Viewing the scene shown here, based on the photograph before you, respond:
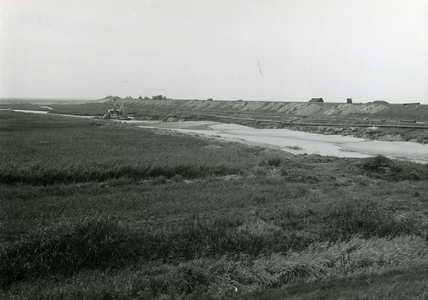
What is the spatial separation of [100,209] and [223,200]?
4.34 m

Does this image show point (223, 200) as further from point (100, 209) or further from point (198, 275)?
point (198, 275)

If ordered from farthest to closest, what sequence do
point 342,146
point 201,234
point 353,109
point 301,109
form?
point 301,109, point 353,109, point 342,146, point 201,234

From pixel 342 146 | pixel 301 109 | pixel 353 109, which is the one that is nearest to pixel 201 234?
pixel 342 146

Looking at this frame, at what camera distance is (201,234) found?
8.91 m

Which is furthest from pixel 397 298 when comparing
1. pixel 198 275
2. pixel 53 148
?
pixel 53 148

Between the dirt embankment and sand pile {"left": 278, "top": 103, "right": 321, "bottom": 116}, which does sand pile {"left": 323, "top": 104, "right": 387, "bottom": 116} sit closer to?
the dirt embankment

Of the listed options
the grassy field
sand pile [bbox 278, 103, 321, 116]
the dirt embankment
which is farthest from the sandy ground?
sand pile [bbox 278, 103, 321, 116]

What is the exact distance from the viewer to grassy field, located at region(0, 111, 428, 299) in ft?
21.7

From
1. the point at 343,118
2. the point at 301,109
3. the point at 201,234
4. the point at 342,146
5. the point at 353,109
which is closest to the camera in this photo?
the point at 201,234

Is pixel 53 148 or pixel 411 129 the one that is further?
pixel 411 129

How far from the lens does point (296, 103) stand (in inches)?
2992

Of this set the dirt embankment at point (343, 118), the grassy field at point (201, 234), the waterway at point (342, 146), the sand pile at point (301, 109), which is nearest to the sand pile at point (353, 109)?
the dirt embankment at point (343, 118)

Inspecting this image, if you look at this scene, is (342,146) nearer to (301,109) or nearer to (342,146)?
(342,146)

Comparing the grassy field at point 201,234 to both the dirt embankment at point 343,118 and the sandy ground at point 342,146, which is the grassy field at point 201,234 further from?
the dirt embankment at point 343,118
